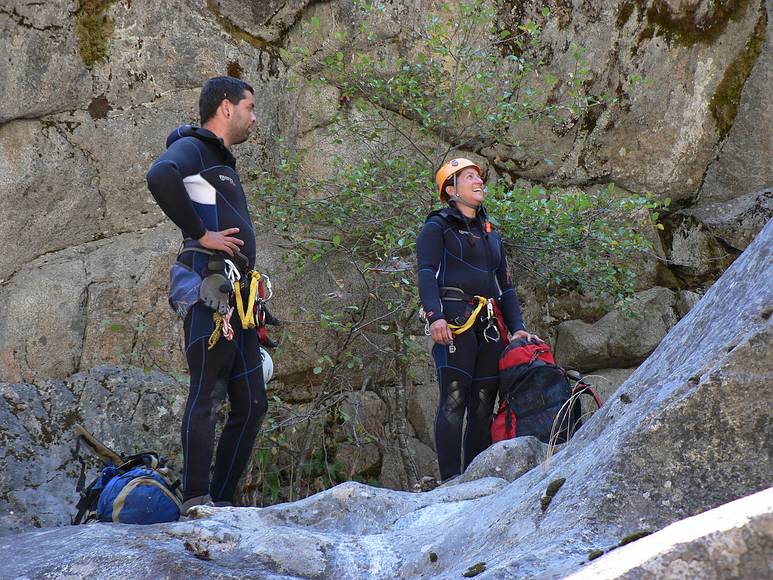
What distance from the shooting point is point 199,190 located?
4391 mm

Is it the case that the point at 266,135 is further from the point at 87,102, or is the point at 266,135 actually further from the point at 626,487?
the point at 626,487

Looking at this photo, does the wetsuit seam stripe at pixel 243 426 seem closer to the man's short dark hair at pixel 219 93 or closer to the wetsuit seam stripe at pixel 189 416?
the wetsuit seam stripe at pixel 189 416

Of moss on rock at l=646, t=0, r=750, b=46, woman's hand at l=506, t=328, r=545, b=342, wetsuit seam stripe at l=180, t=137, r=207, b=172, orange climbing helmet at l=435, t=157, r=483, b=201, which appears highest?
moss on rock at l=646, t=0, r=750, b=46

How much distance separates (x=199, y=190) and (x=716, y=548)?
332 cm

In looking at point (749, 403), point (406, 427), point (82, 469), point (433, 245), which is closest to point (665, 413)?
point (749, 403)

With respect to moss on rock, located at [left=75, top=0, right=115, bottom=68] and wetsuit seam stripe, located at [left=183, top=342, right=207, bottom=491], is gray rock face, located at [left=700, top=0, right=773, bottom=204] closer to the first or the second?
moss on rock, located at [left=75, top=0, right=115, bottom=68]

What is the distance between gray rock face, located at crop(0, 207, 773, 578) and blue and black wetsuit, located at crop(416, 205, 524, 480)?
1.52 metres

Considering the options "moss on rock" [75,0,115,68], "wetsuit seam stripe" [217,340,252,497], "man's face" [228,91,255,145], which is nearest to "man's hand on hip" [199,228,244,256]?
"wetsuit seam stripe" [217,340,252,497]

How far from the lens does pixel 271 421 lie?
685 centimetres

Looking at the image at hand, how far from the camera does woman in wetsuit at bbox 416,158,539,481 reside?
17.0ft

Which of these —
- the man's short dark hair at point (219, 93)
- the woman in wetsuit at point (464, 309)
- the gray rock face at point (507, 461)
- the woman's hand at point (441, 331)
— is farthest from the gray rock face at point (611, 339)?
the man's short dark hair at point (219, 93)

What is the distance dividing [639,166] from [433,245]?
188 inches

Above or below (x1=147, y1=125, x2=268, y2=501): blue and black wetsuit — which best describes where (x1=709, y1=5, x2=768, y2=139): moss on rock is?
above

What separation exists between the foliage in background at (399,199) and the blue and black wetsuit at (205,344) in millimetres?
2423
